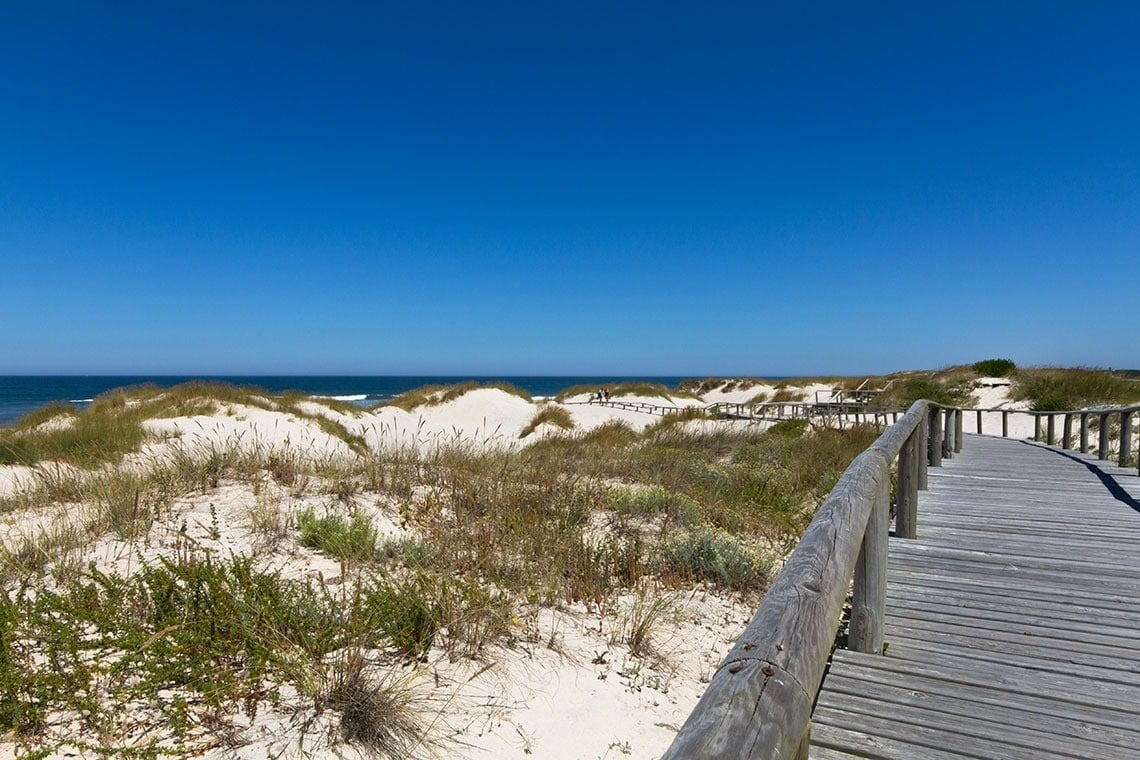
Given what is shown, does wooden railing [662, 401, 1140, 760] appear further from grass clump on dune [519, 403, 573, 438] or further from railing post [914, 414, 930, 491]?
grass clump on dune [519, 403, 573, 438]

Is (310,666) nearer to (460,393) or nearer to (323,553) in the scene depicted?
(323,553)

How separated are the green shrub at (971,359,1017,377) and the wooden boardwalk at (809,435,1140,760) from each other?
2605cm

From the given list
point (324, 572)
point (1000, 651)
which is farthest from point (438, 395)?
point (1000, 651)

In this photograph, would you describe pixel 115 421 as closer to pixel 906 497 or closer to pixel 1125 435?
pixel 906 497

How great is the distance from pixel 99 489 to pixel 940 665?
739 centimetres

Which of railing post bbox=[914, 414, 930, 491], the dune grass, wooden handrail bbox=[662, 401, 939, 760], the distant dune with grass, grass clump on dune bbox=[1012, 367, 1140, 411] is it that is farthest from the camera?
grass clump on dune bbox=[1012, 367, 1140, 411]

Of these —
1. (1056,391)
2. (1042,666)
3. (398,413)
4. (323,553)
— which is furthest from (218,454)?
(1056,391)

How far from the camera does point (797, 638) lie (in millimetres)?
1356

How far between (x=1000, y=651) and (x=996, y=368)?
101 ft

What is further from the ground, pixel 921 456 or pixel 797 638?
pixel 797 638

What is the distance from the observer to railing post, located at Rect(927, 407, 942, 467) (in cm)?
970

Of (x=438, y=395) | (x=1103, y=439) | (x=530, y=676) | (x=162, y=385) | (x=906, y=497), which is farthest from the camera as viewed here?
(x=162, y=385)

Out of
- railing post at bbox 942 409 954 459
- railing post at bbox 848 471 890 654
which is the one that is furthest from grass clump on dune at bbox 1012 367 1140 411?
railing post at bbox 848 471 890 654

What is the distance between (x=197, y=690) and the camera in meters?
2.89
